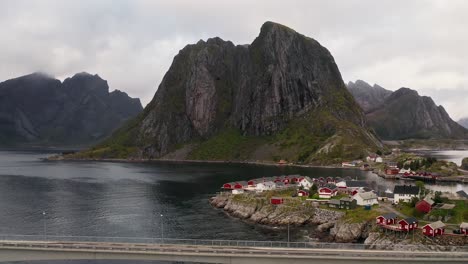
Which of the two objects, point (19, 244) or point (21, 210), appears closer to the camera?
point (19, 244)

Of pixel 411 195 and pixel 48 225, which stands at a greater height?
pixel 411 195

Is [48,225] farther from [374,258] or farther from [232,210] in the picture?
[374,258]

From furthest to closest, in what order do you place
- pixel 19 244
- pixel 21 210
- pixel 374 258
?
pixel 21 210
pixel 19 244
pixel 374 258

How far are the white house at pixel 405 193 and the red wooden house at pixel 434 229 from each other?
28.3 metres

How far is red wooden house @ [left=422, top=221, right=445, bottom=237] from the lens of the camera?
7988cm

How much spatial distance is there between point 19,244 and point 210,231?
46.7 meters

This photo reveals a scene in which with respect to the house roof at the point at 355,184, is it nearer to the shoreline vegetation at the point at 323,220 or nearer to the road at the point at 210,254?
the shoreline vegetation at the point at 323,220

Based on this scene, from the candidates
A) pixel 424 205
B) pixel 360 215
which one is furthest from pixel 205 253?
pixel 424 205

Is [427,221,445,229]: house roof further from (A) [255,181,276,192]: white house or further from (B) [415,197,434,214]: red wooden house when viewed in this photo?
(A) [255,181,276,192]: white house

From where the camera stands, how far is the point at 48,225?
109m

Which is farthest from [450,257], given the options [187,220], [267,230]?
[187,220]

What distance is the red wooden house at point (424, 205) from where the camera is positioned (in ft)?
304

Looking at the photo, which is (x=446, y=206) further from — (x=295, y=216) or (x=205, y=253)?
(x=205, y=253)

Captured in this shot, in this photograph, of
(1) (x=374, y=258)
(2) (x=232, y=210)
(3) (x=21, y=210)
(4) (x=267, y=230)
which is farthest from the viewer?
(3) (x=21, y=210)
